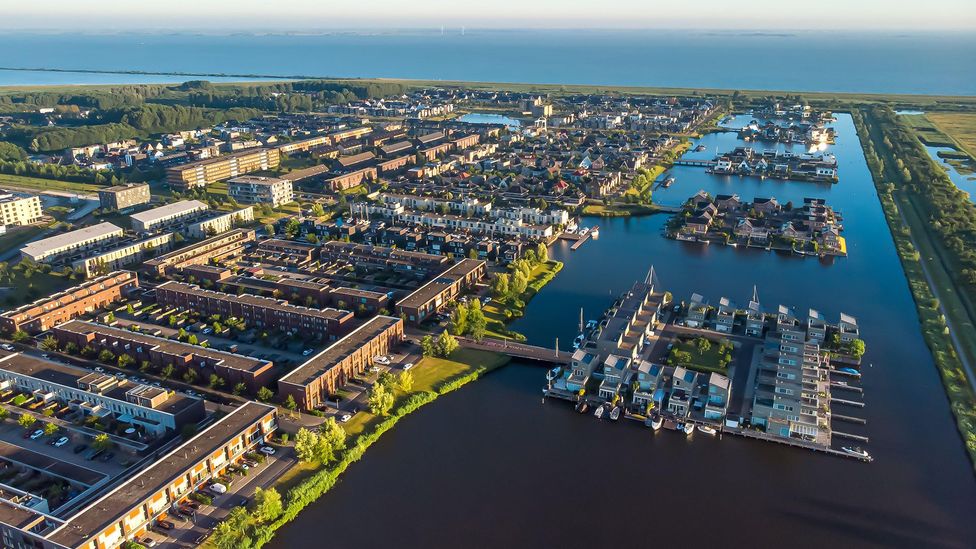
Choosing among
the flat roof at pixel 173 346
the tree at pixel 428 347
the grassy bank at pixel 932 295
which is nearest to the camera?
the grassy bank at pixel 932 295

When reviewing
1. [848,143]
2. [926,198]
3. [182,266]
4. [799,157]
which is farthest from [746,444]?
[848,143]

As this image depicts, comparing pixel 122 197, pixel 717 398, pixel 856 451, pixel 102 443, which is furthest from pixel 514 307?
pixel 122 197

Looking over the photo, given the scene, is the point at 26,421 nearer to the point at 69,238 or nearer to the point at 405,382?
the point at 405,382

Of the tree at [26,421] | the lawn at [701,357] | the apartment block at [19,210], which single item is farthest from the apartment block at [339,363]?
the apartment block at [19,210]

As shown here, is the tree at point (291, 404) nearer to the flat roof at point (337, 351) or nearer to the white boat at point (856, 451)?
the flat roof at point (337, 351)

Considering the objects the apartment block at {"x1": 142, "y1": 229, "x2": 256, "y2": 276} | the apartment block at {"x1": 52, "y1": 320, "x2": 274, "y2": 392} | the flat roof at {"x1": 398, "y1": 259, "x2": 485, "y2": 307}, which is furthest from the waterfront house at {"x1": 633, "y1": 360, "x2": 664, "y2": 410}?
the apartment block at {"x1": 142, "y1": 229, "x2": 256, "y2": 276}

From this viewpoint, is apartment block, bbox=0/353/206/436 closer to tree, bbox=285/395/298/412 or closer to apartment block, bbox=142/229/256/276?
tree, bbox=285/395/298/412

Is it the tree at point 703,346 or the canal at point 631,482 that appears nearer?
the canal at point 631,482
